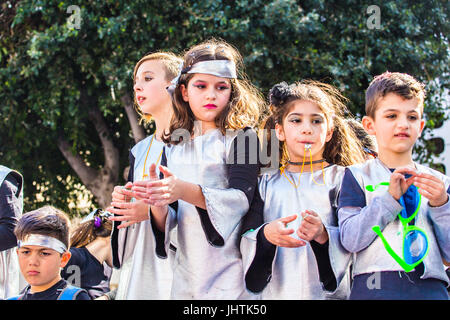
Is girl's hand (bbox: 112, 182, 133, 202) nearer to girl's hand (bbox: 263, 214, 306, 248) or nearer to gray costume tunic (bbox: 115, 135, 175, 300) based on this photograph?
gray costume tunic (bbox: 115, 135, 175, 300)

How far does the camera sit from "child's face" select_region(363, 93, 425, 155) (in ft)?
8.06

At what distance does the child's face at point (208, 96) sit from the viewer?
2.89 m

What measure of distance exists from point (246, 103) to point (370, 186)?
2.73 ft

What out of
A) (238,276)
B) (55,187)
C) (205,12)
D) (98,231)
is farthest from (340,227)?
(55,187)

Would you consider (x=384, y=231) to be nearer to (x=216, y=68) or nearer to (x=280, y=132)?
(x=280, y=132)

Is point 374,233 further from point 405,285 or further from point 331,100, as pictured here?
point 331,100

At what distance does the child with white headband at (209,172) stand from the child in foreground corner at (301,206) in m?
0.11

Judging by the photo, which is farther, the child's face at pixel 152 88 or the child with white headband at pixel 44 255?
the child's face at pixel 152 88

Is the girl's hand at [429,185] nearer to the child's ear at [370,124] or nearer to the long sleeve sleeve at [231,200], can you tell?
the child's ear at [370,124]

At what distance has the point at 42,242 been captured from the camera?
9.25 feet

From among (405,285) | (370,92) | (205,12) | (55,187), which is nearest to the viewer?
(405,285)

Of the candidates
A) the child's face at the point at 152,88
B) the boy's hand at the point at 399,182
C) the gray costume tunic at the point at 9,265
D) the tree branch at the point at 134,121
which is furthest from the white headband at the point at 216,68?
the tree branch at the point at 134,121

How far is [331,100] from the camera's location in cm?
301

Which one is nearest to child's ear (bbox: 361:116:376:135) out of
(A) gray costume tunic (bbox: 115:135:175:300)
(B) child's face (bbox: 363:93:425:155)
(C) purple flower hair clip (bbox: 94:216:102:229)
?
(B) child's face (bbox: 363:93:425:155)
